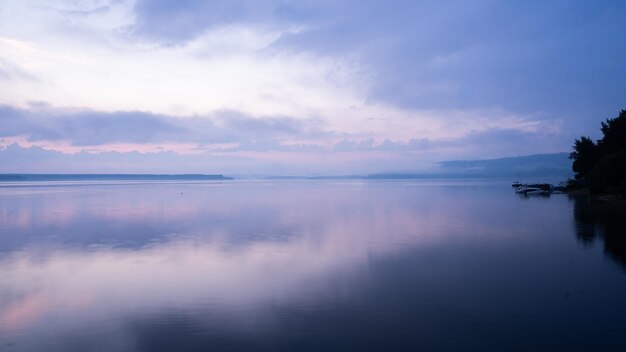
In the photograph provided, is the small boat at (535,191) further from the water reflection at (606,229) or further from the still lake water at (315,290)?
the still lake water at (315,290)

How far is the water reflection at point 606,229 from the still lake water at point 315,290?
5.4 inches

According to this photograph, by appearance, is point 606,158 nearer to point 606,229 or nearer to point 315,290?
point 606,229

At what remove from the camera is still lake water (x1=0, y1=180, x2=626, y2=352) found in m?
7.52

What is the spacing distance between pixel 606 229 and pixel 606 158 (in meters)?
18.4

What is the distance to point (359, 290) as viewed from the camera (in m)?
10.4

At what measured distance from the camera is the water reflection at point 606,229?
14856 mm

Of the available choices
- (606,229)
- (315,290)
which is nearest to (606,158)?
(606,229)

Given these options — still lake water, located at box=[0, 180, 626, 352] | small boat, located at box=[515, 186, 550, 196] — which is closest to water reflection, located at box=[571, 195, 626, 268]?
still lake water, located at box=[0, 180, 626, 352]

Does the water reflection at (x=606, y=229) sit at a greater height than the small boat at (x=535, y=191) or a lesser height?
lesser

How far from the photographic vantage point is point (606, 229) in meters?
19.5

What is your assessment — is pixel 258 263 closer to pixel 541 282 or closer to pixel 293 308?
pixel 293 308

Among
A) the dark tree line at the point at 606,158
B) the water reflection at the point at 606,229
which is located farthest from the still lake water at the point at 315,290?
the dark tree line at the point at 606,158

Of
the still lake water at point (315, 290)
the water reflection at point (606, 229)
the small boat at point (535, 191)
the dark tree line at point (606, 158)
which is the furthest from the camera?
the small boat at point (535, 191)

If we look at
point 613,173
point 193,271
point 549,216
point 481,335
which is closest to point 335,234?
point 193,271
